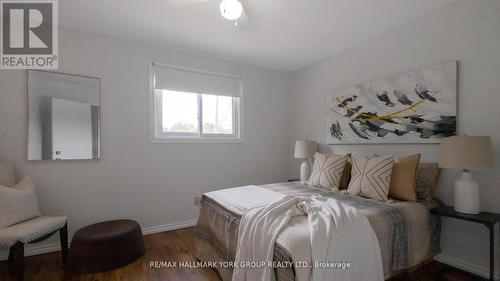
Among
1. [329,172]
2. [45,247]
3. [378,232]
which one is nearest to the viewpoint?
[378,232]

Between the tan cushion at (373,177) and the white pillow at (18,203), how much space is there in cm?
310

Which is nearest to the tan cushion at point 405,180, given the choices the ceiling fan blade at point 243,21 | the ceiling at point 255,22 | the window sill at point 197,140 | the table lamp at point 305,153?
the table lamp at point 305,153

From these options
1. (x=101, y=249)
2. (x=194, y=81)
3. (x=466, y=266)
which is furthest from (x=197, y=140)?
(x=466, y=266)

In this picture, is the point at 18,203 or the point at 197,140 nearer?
the point at 18,203

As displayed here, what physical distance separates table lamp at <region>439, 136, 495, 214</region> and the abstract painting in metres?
0.40

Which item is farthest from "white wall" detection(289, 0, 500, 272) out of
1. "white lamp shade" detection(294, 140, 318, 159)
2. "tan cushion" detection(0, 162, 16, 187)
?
"tan cushion" detection(0, 162, 16, 187)

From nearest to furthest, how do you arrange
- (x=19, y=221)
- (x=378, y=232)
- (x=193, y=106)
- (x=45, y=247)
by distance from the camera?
(x=378, y=232), (x=19, y=221), (x=45, y=247), (x=193, y=106)

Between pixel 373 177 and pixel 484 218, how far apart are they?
2.53 feet

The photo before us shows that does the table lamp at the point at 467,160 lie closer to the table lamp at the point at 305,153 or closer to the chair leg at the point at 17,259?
the table lamp at the point at 305,153

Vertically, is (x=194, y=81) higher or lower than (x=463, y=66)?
higher

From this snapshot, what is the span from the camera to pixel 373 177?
6.82ft

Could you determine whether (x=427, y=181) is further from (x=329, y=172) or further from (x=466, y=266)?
(x=329, y=172)

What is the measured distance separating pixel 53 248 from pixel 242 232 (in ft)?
7.64

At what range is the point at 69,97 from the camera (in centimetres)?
239
